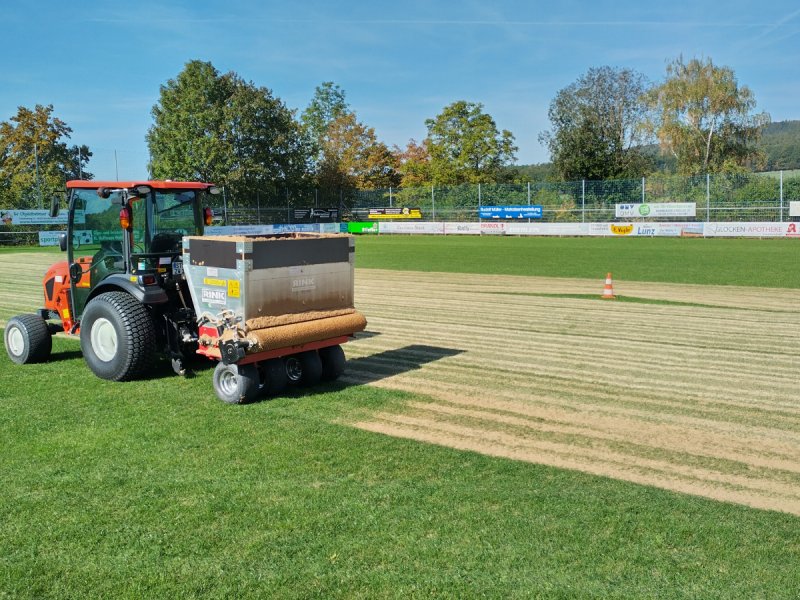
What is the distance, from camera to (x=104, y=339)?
8680 millimetres

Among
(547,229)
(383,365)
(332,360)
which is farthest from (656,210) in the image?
(332,360)

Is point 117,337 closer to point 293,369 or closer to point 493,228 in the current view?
point 293,369

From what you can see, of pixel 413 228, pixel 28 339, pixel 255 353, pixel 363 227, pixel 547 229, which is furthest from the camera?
pixel 363 227

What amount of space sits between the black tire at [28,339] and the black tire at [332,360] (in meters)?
3.82

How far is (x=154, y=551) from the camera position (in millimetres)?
4480

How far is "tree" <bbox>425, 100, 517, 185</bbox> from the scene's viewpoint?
210 ft

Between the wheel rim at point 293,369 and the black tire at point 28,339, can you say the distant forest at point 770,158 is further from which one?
the black tire at point 28,339

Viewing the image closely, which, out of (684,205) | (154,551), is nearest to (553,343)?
(154,551)

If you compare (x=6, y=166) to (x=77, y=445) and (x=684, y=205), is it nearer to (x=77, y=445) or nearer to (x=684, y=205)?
(x=684, y=205)

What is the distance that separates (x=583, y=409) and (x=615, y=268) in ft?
54.1

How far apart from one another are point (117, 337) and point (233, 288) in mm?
Result: 1795

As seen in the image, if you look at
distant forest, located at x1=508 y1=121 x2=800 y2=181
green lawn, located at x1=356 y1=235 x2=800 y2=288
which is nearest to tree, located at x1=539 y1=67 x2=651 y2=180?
distant forest, located at x1=508 y1=121 x2=800 y2=181

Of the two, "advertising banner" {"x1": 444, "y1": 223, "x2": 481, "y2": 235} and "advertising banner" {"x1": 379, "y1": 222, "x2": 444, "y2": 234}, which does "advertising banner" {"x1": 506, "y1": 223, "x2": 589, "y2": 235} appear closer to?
"advertising banner" {"x1": 444, "y1": 223, "x2": 481, "y2": 235}

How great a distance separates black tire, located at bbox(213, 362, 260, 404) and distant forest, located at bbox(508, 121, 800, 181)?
156 feet
